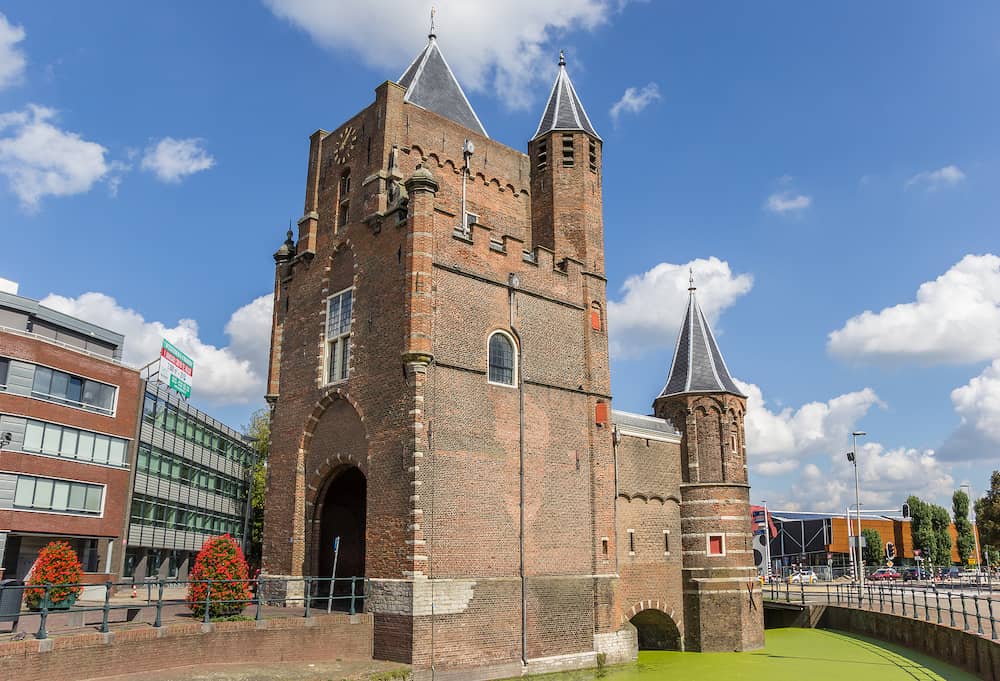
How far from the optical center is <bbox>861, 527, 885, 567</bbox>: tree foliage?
83062 millimetres

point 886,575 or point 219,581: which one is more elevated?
point 219,581

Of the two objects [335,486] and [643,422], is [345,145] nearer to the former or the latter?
[335,486]

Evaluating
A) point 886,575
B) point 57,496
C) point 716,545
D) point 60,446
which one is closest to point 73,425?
point 60,446

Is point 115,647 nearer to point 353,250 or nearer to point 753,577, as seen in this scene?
point 353,250

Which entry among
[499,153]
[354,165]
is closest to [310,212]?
[354,165]

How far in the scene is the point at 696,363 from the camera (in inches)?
1296

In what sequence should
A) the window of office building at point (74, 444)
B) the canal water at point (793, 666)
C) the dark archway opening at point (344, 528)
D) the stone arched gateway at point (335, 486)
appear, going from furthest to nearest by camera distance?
the window of office building at point (74, 444), the dark archway opening at point (344, 528), the stone arched gateway at point (335, 486), the canal water at point (793, 666)

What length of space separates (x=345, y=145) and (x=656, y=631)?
21166 millimetres

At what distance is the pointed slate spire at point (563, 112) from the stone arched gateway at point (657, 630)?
17681mm

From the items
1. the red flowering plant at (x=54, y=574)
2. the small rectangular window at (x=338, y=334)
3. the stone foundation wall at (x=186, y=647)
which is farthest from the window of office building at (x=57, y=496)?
the stone foundation wall at (x=186, y=647)

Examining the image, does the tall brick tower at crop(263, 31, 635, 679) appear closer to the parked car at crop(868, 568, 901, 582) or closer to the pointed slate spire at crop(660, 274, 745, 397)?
the pointed slate spire at crop(660, 274, 745, 397)

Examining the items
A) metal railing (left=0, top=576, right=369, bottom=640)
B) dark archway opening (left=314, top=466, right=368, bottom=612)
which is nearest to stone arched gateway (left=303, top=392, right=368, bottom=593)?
dark archway opening (left=314, top=466, right=368, bottom=612)

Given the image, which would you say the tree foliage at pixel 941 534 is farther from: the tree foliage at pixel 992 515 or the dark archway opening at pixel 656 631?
the dark archway opening at pixel 656 631

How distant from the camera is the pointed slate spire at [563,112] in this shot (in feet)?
94.3
